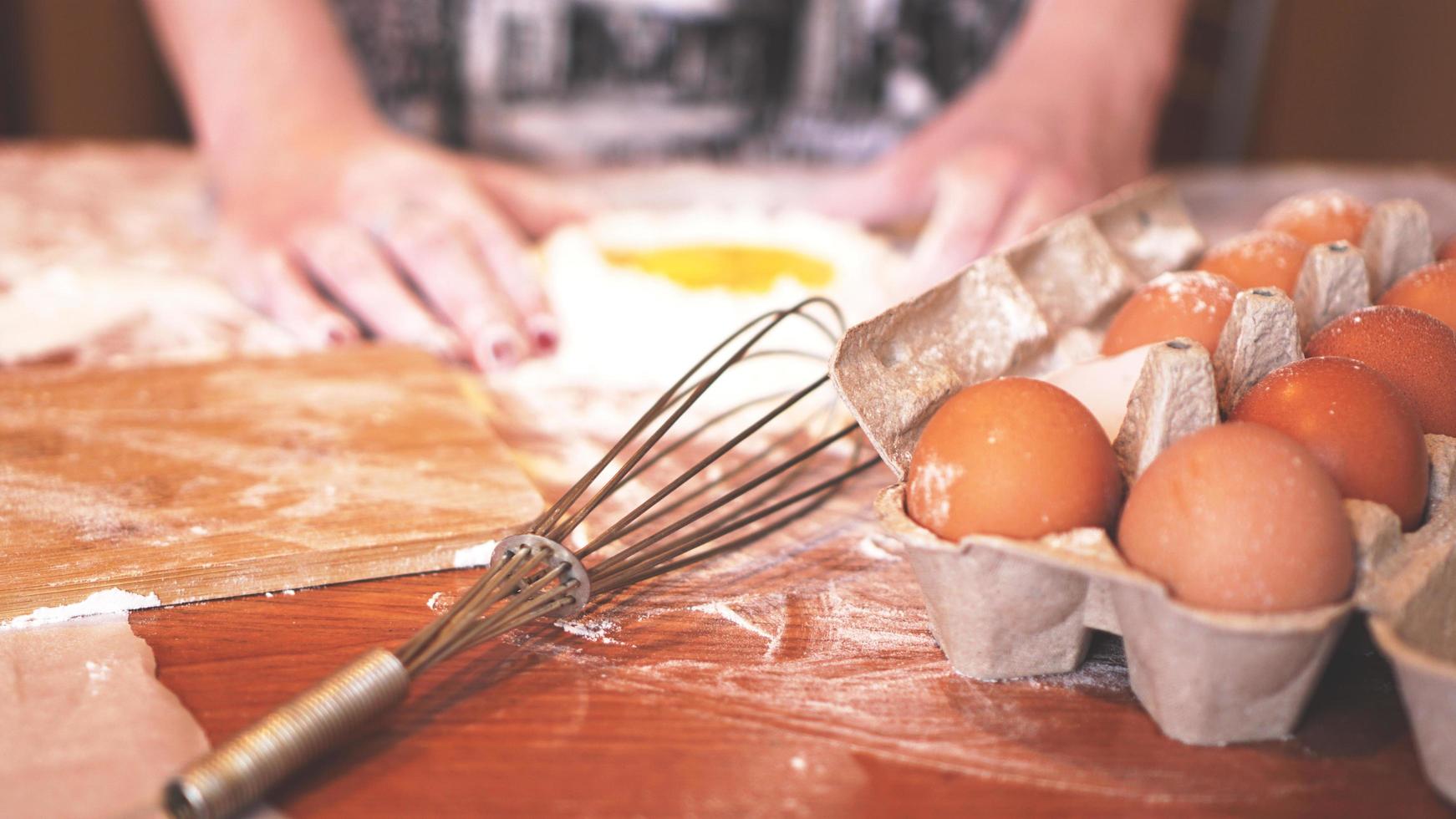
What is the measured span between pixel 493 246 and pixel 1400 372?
921mm

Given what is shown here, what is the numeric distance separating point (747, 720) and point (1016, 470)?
181mm

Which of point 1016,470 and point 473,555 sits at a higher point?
point 1016,470

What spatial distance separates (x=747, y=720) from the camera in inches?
21.3

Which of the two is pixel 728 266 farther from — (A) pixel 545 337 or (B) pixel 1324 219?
(B) pixel 1324 219

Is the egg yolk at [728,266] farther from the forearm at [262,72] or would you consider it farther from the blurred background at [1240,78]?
the blurred background at [1240,78]

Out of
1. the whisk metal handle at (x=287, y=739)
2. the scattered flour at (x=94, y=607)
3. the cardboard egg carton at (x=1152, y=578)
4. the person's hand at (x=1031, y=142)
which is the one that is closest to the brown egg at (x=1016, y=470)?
the cardboard egg carton at (x=1152, y=578)

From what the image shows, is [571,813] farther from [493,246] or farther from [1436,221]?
[1436,221]

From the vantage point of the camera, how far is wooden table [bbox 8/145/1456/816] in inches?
19.1

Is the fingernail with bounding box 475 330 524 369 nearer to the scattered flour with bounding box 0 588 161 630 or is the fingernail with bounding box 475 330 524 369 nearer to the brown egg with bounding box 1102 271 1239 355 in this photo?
the scattered flour with bounding box 0 588 161 630

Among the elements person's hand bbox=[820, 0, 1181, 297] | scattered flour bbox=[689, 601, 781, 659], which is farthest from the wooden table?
person's hand bbox=[820, 0, 1181, 297]

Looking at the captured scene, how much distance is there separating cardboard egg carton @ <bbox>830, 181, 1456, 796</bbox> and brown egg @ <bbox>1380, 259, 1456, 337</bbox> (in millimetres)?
41

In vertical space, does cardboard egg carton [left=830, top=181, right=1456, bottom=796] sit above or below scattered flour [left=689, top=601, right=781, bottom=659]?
above

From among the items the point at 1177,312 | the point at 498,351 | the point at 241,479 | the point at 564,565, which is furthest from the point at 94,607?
the point at 1177,312

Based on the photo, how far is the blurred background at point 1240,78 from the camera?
3.26 m
